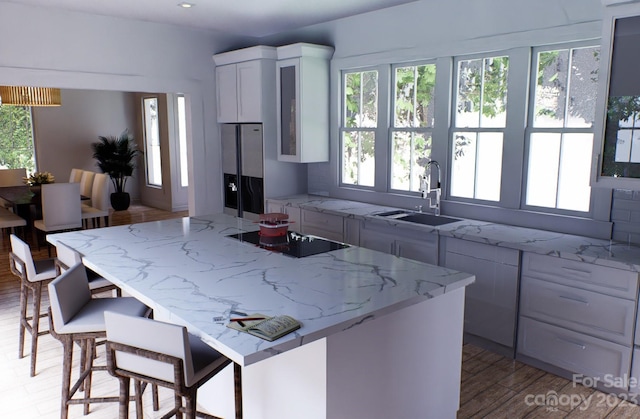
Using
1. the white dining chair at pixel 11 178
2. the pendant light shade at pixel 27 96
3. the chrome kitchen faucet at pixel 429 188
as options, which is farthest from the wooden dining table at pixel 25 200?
the chrome kitchen faucet at pixel 429 188

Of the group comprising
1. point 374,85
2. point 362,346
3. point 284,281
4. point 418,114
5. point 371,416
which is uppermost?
point 374,85

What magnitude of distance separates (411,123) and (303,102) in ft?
3.79

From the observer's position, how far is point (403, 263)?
2697mm

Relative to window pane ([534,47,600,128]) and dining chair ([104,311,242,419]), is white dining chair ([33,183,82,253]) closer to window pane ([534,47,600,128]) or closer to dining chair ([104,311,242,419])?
dining chair ([104,311,242,419])

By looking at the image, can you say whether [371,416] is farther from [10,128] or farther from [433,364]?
[10,128]

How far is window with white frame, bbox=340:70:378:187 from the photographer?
506 cm

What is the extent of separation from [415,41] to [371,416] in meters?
3.42

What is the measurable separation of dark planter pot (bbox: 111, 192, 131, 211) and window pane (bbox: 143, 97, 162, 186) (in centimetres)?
70

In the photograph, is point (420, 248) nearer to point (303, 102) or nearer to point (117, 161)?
point (303, 102)

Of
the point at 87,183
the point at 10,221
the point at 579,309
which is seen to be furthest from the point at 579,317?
the point at 87,183

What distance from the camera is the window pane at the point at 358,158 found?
16.9ft

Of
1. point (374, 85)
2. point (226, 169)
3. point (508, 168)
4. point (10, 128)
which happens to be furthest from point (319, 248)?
point (10, 128)

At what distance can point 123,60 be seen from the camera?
520 cm

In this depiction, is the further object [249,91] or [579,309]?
[249,91]
